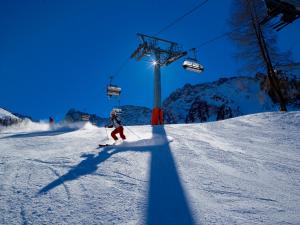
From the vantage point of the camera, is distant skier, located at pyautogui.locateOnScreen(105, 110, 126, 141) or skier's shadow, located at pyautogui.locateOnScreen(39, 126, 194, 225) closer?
skier's shadow, located at pyautogui.locateOnScreen(39, 126, 194, 225)

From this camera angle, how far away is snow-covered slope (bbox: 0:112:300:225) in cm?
413

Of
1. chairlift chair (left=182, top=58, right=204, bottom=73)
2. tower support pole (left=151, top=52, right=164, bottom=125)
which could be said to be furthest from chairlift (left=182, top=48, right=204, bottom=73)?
tower support pole (left=151, top=52, right=164, bottom=125)

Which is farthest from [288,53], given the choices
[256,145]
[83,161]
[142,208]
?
[142,208]

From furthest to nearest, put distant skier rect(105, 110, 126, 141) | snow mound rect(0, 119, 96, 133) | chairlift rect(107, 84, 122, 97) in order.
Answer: chairlift rect(107, 84, 122, 97)
snow mound rect(0, 119, 96, 133)
distant skier rect(105, 110, 126, 141)

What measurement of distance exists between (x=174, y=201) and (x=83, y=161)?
10.5 ft

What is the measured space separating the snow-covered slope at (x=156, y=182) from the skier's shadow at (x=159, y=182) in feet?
0.05

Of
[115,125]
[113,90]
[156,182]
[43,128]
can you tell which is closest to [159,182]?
[156,182]

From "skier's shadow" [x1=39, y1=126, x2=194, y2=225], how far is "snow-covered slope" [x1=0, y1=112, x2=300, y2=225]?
15 millimetres

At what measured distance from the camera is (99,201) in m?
4.57

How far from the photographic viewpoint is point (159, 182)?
5469 millimetres

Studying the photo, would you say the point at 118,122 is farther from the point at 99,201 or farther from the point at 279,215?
the point at 279,215

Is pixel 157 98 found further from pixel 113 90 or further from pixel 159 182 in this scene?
pixel 159 182

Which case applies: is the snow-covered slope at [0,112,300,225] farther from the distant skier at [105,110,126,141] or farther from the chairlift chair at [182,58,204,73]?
the chairlift chair at [182,58,204,73]

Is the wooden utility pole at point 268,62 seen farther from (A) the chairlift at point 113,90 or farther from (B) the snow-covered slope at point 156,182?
(A) the chairlift at point 113,90
